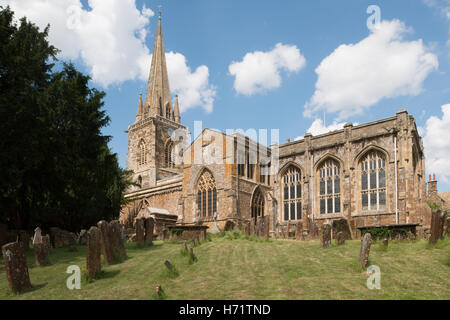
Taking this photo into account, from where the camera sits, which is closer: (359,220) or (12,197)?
(12,197)

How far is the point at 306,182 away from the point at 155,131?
2858cm

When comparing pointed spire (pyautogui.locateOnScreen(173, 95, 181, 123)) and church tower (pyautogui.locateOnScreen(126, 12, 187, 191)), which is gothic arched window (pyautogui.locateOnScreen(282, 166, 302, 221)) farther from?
pointed spire (pyautogui.locateOnScreen(173, 95, 181, 123))

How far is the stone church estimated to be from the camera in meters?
25.3

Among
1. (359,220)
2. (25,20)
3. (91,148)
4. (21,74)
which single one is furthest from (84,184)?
(359,220)

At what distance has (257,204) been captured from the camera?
34.2 metres

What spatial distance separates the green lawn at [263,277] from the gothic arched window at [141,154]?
4061 centimetres

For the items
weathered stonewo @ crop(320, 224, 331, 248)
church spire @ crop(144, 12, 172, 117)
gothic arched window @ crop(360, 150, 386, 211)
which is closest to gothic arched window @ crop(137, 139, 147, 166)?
church spire @ crop(144, 12, 172, 117)

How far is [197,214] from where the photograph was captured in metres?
34.2

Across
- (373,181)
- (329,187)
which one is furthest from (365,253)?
(329,187)

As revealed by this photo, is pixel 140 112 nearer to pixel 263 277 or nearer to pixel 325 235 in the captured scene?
pixel 325 235

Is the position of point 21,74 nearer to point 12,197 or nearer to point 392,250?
point 12,197

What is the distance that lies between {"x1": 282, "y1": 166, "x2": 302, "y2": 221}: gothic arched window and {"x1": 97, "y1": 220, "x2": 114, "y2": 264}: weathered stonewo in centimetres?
2097

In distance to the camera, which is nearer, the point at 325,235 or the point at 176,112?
the point at 325,235

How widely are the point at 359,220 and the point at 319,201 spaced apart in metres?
3.49
